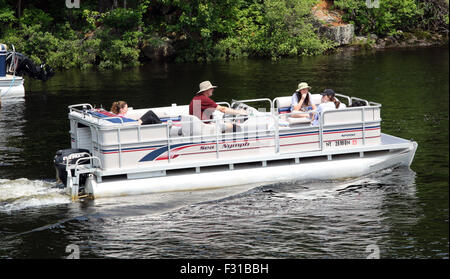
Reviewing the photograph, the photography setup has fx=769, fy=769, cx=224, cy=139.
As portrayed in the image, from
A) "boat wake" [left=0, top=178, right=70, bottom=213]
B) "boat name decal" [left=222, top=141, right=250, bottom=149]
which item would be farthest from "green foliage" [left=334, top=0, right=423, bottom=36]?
"boat wake" [left=0, top=178, right=70, bottom=213]

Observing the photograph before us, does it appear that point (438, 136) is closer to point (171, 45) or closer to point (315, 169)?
point (315, 169)

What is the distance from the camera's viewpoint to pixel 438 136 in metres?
19.8

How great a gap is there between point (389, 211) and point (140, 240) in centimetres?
456

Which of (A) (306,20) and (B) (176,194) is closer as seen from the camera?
(B) (176,194)

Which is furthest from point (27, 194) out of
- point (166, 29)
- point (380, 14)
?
point (380, 14)

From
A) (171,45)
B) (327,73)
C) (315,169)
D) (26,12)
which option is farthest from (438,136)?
(26,12)

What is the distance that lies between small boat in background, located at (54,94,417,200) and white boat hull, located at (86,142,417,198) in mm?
19

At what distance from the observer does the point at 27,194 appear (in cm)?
1533

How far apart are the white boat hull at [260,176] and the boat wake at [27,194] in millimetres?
763

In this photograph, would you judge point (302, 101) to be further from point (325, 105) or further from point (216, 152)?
point (216, 152)

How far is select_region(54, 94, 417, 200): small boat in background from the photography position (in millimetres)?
14680

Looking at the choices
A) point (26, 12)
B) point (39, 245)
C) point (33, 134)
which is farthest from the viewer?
point (26, 12)

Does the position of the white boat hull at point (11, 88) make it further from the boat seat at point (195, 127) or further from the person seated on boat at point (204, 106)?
the boat seat at point (195, 127)

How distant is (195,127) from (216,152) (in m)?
0.65
